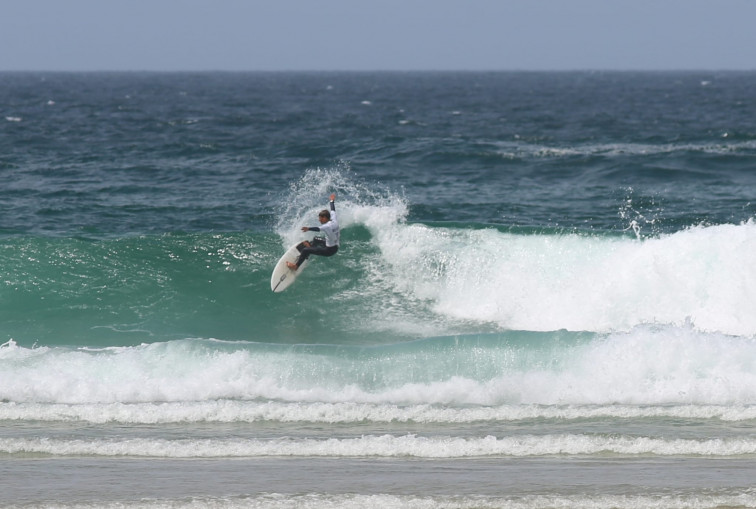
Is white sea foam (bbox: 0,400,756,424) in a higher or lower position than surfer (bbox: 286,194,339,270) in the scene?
lower

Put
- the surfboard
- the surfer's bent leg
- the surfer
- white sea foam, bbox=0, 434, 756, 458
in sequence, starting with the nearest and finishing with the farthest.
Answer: white sea foam, bbox=0, 434, 756, 458 → the surfer → the surfer's bent leg → the surfboard

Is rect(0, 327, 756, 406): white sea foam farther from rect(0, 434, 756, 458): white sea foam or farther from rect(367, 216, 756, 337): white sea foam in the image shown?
rect(367, 216, 756, 337): white sea foam

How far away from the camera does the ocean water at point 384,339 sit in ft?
29.4

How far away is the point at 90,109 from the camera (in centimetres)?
6225

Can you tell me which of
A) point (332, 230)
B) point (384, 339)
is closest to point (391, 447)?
point (384, 339)

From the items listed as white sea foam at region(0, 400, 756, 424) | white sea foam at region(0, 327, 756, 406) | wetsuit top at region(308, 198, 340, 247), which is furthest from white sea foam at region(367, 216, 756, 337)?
white sea foam at region(0, 400, 756, 424)

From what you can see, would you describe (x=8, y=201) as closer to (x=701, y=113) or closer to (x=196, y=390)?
(x=196, y=390)

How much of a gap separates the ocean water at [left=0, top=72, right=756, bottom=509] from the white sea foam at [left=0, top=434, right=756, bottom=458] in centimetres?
3

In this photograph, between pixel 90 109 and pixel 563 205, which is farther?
pixel 90 109

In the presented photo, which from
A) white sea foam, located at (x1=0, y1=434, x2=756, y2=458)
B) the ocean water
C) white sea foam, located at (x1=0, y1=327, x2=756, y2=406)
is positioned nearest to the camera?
the ocean water

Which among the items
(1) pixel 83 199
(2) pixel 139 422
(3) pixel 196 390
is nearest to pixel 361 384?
(3) pixel 196 390

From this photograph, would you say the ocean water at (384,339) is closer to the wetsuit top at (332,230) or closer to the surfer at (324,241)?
the surfer at (324,241)

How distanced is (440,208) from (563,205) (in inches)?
132

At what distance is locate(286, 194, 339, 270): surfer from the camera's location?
49.9 feet
